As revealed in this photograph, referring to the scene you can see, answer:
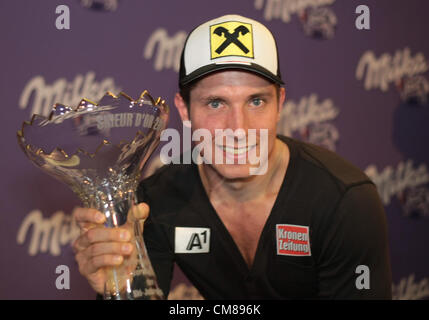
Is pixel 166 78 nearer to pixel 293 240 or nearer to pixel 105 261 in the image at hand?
pixel 293 240

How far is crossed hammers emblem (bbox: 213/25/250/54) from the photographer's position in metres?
1.20

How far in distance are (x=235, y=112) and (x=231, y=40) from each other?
7.5 inches

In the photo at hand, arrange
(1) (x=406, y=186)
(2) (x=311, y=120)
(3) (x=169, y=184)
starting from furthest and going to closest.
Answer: (1) (x=406, y=186) < (2) (x=311, y=120) < (3) (x=169, y=184)

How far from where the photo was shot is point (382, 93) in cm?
242

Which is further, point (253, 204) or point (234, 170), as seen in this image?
point (253, 204)

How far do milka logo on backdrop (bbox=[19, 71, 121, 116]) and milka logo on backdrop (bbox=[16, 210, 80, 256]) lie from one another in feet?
1.57

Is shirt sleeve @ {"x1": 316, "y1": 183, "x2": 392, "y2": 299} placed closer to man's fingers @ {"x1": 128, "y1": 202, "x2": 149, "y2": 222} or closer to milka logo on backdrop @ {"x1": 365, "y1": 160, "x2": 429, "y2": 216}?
man's fingers @ {"x1": 128, "y1": 202, "x2": 149, "y2": 222}

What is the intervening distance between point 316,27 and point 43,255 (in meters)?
1.73

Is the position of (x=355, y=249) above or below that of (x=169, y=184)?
below

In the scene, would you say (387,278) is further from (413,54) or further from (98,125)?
(413,54)

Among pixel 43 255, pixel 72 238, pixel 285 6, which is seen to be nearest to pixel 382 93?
pixel 285 6

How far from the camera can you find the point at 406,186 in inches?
97.7

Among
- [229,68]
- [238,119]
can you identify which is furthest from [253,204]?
[229,68]

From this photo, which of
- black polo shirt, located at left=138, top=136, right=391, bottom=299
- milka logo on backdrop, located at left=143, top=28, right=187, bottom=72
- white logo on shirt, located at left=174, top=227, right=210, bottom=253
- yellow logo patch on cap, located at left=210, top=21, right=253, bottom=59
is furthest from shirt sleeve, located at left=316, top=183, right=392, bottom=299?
milka logo on backdrop, located at left=143, top=28, right=187, bottom=72
